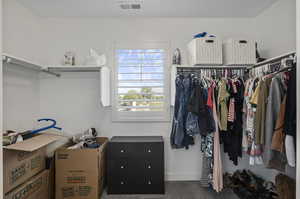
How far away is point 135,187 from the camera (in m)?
2.10

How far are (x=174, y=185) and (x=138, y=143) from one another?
2.81 feet

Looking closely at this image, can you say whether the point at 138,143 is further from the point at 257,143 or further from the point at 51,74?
the point at 51,74

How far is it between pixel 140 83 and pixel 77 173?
1.40 m

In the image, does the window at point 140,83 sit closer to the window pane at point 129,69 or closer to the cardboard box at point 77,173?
the window pane at point 129,69

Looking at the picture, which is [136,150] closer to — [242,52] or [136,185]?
[136,185]

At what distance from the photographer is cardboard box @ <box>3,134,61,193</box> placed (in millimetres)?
1472

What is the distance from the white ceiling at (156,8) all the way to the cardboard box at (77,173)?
5.90 ft

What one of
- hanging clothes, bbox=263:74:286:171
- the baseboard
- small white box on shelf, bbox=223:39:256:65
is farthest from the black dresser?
small white box on shelf, bbox=223:39:256:65

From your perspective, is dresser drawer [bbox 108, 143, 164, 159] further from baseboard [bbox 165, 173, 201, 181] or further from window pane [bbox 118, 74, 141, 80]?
window pane [bbox 118, 74, 141, 80]

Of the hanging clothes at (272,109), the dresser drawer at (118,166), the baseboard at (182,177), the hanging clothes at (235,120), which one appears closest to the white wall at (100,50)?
the baseboard at (182,177)

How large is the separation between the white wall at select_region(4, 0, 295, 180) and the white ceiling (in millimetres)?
120

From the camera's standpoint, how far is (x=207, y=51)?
2.12 metres

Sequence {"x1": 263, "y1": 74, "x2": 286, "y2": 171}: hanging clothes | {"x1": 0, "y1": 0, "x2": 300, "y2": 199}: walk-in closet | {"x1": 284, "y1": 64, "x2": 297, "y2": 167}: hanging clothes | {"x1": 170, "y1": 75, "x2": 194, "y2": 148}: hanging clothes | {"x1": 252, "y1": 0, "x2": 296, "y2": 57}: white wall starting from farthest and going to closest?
{"x1": 170, "y1": 75, "x2": 194, "y2": 148}: hanging clothes < {"x1": 252, "y1": 0, "x2": 296, "y2": 57}: white wall < {"x1": 0, "y1": 0, "x2": 300, "y2": 199}: walk-in closet < {"x1": 263, "y1": 74, "x2": 286, "y2": 171}: hanging clothes < {"x1": 284, "y1": 64, "x2": 297, "y2": 167}: hanging clothes

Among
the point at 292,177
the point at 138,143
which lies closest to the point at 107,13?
the point at 138,143
